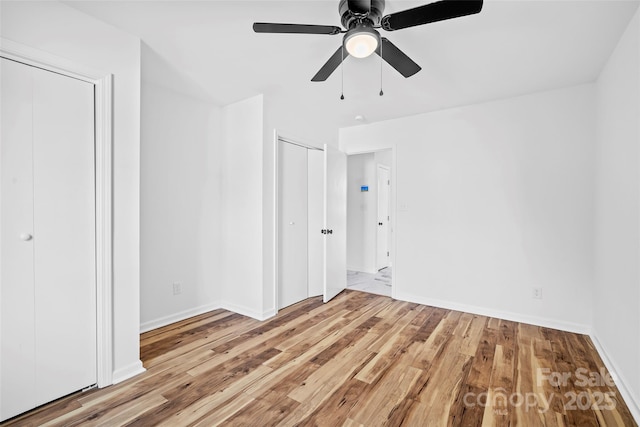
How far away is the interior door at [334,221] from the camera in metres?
3.82

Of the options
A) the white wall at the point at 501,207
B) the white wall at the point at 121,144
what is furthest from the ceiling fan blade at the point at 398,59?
the white wall at the point at 501,207

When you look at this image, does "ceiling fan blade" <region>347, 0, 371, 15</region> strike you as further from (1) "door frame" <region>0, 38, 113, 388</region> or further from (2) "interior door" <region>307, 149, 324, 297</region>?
(2) "interior door" <region>307, 149, 324, 297</region>

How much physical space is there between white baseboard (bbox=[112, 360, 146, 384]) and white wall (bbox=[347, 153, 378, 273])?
4.12m

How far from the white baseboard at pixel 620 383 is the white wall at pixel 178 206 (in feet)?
12.0

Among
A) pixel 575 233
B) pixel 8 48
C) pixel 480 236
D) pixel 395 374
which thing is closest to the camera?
pixel 8 48

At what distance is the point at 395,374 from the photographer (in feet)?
7.20

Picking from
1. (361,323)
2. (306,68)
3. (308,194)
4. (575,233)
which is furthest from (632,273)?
(308,194)

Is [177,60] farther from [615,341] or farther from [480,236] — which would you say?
[615,341]

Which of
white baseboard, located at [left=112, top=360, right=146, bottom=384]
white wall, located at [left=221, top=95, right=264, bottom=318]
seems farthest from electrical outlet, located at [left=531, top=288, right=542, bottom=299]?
white baseboard, located at [left=112, top=360, right=146, bottom=384]

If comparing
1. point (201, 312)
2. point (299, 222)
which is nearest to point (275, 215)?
point (299, 222)

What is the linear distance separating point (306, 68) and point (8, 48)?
191 cm

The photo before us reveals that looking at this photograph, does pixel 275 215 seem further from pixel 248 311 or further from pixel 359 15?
pixel 359 15

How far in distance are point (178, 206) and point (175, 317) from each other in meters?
1.21

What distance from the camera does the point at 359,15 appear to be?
164 centimetres
